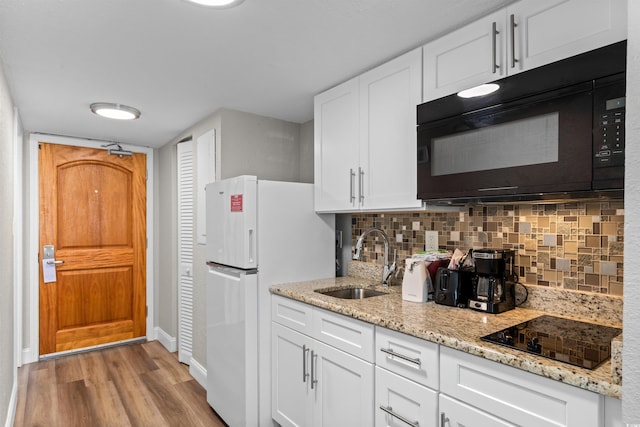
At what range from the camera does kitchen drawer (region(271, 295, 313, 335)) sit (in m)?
2.09

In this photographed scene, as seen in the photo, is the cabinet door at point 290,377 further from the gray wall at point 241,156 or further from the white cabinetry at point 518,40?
the white cabinetry at point 518,40

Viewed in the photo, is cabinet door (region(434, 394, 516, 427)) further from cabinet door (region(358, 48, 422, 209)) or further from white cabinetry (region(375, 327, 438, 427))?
cabinet door (region(358, 48, 422, 209))

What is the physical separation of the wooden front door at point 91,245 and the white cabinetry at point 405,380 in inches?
136

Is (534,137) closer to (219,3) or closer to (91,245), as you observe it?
(219,3)

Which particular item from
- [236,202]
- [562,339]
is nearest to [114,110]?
[236,202]

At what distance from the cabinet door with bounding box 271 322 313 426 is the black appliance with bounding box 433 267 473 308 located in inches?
29.9

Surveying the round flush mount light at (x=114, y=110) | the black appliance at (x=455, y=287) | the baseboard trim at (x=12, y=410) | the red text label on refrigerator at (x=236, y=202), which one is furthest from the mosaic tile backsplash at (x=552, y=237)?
the baseboard trim at (x=12, y=410)

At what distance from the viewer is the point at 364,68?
2.16 m

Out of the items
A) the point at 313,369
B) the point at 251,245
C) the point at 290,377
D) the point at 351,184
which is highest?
the point at 351,184

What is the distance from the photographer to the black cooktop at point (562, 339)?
3.76 ft

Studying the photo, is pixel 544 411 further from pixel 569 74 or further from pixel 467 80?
pixel 467 80

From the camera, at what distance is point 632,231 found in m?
0.82

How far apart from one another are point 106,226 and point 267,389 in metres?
2.74

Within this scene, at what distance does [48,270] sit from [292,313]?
2903mm
